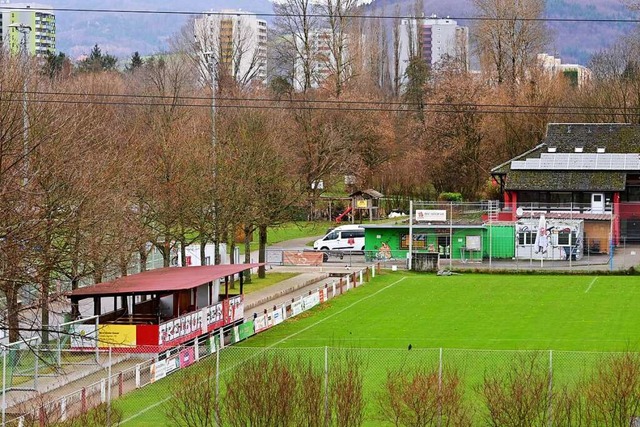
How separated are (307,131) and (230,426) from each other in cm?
6229

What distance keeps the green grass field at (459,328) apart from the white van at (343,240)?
14.1 m

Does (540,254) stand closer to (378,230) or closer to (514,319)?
(378,230)

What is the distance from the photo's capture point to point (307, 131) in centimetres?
8794

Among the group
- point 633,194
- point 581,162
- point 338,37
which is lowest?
point 633,194

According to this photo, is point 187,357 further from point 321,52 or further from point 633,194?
point 321,52

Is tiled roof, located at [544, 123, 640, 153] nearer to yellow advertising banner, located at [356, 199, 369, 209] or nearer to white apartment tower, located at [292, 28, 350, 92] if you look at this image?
yellow advertising banner, located at [356, 199, 369, 209]

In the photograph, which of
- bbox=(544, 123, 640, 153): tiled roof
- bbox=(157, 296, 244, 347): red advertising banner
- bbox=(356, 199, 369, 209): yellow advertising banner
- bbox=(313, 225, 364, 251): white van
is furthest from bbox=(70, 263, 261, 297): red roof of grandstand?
bbox=(356, 199, 369, 209): yellow advertising banner

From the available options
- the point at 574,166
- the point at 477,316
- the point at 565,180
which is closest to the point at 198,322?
the point at 477,316

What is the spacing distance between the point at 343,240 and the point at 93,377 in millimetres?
43760

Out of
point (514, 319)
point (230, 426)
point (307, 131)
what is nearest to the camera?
point (230, 426)

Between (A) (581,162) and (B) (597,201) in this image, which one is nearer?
(B) (597,201)

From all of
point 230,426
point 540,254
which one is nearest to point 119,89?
point 540,254

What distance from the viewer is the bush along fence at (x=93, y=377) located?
2588 centimetres

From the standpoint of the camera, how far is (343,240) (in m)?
76.3
